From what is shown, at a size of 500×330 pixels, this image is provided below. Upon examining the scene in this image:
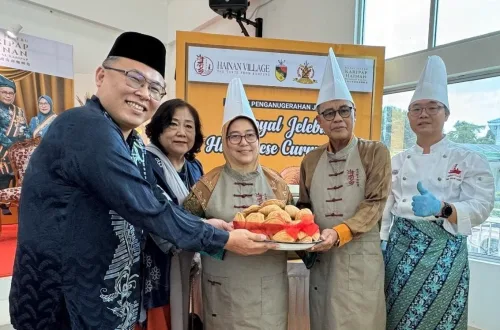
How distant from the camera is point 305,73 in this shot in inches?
114

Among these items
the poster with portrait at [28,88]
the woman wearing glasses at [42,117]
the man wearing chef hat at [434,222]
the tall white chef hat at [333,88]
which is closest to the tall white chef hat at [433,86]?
the man wearing chef hat at [434,222]

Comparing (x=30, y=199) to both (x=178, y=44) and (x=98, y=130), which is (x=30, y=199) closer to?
(x=98, y=130)

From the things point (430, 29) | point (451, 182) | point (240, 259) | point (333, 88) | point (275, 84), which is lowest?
point (240, 259)

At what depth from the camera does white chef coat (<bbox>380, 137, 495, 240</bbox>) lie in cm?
140

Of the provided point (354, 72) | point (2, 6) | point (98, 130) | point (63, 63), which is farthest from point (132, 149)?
point (2, 6)

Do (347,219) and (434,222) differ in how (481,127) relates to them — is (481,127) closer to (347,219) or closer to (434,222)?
(434,222)

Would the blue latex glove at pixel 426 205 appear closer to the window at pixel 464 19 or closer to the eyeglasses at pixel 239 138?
the eyeglasses at pixel 239 138

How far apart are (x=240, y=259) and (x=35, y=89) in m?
4.61

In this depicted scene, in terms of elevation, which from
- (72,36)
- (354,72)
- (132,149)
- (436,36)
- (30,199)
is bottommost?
(30,199)

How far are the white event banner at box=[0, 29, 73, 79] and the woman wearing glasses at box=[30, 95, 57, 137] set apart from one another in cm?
38

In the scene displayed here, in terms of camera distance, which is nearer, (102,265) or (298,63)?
(102,265)

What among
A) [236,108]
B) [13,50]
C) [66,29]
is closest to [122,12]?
[66,29]

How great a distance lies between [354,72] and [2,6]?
504 centimetres

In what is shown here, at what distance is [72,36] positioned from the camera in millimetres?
5797
